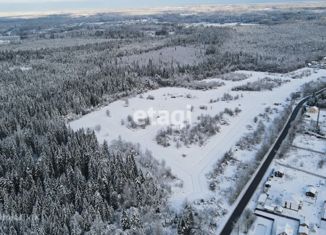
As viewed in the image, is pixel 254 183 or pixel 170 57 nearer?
pixel 254 183

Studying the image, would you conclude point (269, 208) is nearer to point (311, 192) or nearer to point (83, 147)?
point (311, 192)

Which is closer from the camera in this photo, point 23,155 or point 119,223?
point 119,223

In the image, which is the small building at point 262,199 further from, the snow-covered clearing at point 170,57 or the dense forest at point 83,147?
the snow-covered clearing at point 170,57

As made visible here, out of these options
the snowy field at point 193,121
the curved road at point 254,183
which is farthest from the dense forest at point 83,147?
the curved road at point 254,183

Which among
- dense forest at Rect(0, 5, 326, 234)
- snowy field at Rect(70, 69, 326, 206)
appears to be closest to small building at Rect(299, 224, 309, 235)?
dense forest at Rect(0, 5, 326, 234)

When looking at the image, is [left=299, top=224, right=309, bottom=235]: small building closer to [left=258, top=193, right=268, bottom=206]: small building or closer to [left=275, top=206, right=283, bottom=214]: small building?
[left=275, top=206, right=283, bottom=214]: small building

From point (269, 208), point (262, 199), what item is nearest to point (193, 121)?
point (262, 199)

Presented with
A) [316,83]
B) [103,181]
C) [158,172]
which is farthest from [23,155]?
[316,83]

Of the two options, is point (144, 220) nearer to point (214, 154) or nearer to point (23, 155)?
point (214, 154)
